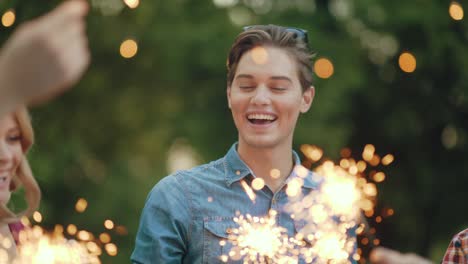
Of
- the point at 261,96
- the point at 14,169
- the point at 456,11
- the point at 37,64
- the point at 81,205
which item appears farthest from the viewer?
the point at 456,11

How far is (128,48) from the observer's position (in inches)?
640

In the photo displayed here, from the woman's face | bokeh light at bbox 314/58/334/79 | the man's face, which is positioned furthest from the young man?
bokeh light at bbox 314/58/334/79

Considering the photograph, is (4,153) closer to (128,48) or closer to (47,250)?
(47,250)

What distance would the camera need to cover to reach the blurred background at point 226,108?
1291 cm

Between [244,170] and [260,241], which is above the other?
[244,170]

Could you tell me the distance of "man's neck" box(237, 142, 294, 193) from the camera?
14.6ft

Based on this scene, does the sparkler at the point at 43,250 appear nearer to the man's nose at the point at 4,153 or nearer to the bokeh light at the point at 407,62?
the man's nose at the point at 4,153

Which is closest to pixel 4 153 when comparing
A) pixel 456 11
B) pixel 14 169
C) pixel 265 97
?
pixel 14 169

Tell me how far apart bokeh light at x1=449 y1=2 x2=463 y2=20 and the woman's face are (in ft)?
30.0

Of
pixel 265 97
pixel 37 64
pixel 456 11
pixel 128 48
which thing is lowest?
pixel 128 48

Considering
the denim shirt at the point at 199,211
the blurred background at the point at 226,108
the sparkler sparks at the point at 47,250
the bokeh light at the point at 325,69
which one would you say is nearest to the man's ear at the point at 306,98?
the denim shirt at the point at 199,211

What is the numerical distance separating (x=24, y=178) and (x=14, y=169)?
0.22 ft

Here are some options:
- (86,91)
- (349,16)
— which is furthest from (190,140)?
(349,16)

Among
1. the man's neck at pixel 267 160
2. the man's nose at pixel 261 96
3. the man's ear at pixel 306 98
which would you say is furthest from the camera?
the man's ear at pixel 306 98
